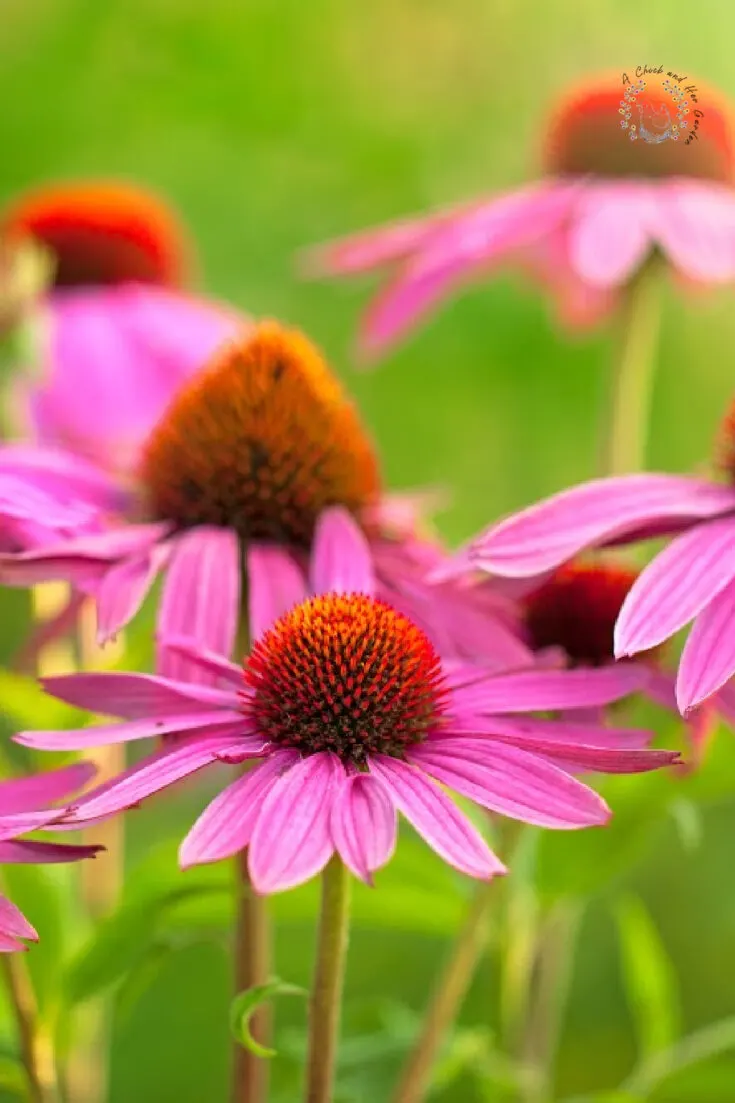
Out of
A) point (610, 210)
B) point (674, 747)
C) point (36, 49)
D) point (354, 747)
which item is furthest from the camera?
point (36, 49)

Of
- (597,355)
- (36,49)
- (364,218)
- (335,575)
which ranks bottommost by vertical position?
(335,575)

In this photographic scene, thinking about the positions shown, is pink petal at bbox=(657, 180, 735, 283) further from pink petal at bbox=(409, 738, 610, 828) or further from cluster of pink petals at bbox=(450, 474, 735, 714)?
pink petal at bbox=(409, 738, 610, 828)

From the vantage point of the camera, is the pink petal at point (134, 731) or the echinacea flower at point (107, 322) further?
the echinacea flower at point (107, 322)

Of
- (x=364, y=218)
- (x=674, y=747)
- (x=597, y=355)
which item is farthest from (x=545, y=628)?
(x=364, y=218)

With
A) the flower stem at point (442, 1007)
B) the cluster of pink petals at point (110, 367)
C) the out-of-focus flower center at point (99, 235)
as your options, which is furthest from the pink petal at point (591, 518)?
the out-of-focus flower center at point (99, 235)

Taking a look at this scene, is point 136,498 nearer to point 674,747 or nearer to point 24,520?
point 24,520

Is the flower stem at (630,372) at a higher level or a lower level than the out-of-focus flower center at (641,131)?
lower

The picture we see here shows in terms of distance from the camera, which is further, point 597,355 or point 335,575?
point 597,355

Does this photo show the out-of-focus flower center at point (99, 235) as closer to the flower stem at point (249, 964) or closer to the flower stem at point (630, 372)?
the flower stem at point (630, 372)
